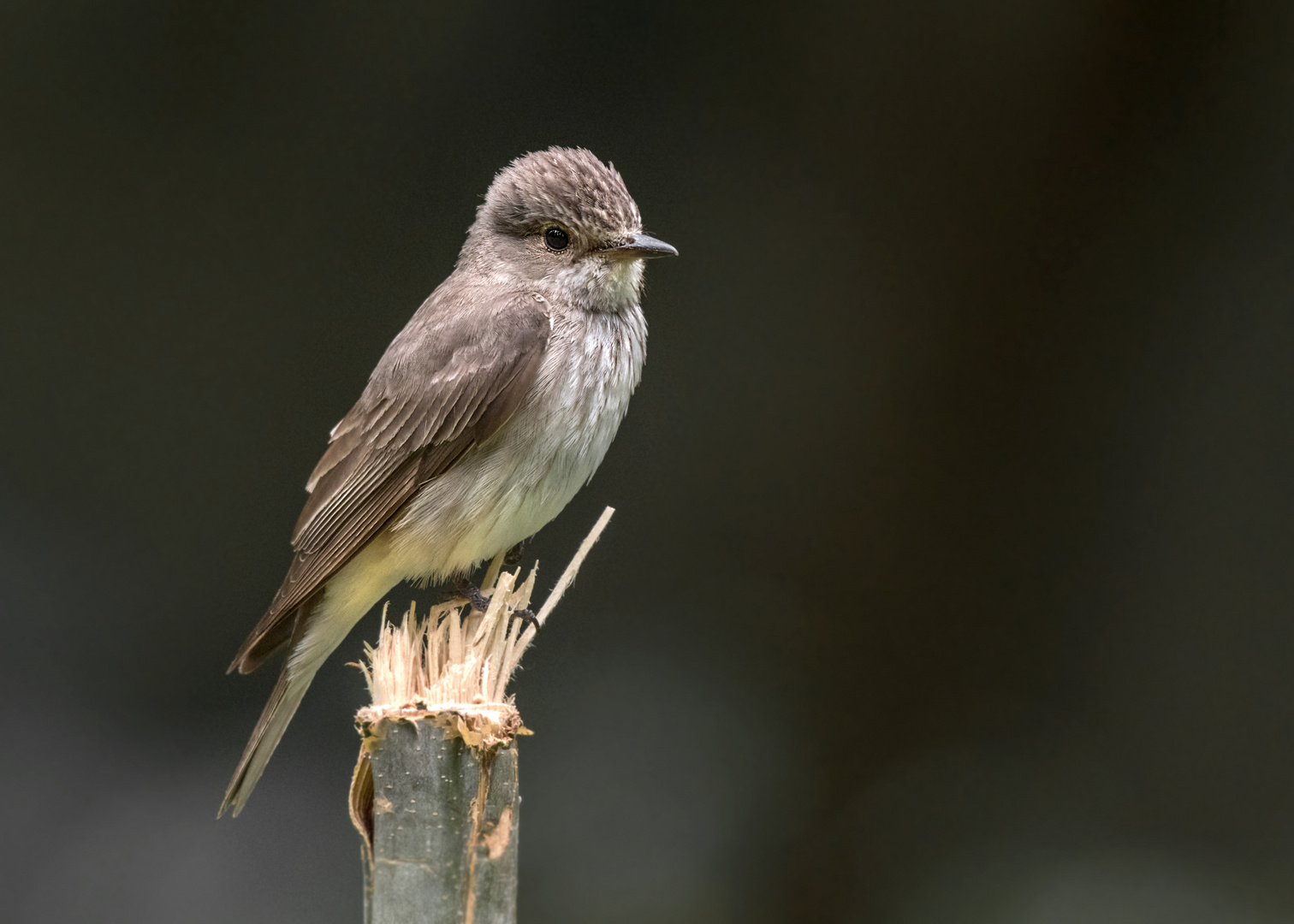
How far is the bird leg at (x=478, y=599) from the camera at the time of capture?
8.18 feet

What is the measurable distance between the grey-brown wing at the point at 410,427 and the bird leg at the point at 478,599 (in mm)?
287

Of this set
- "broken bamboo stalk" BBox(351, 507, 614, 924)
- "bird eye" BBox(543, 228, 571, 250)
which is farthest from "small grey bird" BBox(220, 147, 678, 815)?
"broken bamboo stalk" BBox(351, 507, 614, 924)

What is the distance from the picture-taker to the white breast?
2.72 meters

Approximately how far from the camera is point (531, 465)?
271 cm

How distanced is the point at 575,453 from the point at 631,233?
0.55m

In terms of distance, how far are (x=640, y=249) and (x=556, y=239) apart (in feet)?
0.88

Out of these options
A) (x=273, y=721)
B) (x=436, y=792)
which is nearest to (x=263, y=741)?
(x=273, y=721)

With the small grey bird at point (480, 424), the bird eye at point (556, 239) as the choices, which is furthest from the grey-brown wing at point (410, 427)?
the bird eye at point (556, 239)

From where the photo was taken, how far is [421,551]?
2795mm

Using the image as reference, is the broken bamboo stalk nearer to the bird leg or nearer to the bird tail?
the bird leg

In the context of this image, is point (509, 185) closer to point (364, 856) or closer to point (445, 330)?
point (445, 330)

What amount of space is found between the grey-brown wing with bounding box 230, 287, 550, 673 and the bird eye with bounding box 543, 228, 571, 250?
16 cm

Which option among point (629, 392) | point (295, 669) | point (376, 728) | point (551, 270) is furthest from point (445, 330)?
point (376, 728)

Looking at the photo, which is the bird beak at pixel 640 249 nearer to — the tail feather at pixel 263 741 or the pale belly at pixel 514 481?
the pale belly at pixel 514 481
